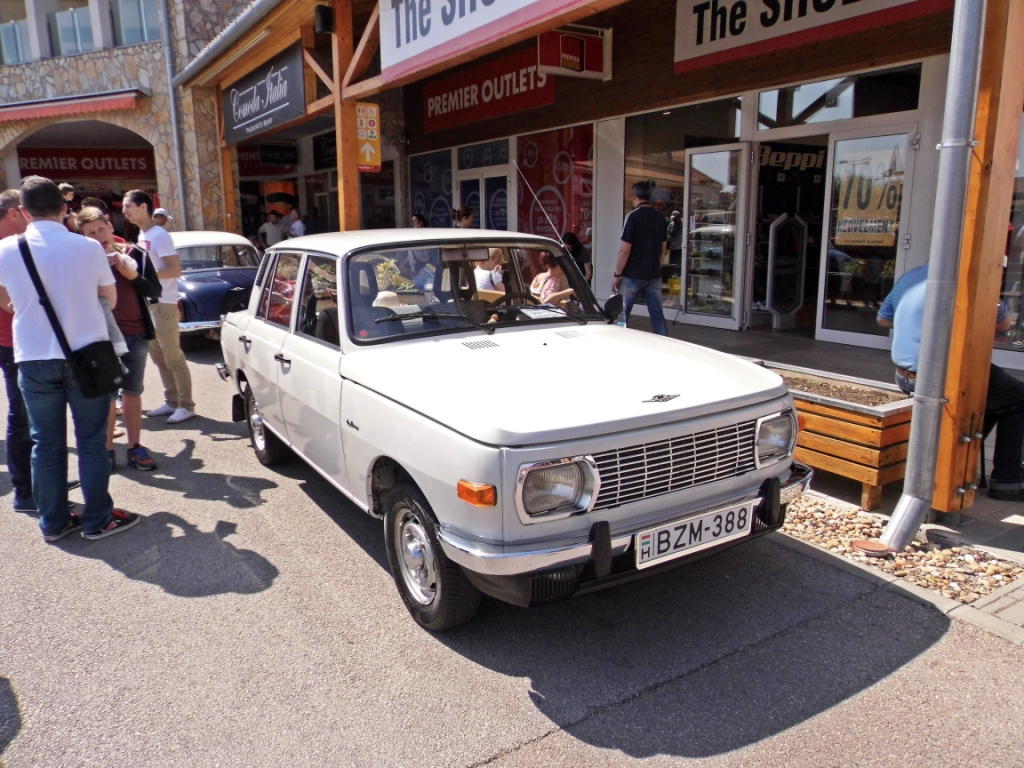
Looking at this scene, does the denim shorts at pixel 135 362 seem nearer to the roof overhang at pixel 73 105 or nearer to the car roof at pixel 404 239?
the car roof at pixel 404 239

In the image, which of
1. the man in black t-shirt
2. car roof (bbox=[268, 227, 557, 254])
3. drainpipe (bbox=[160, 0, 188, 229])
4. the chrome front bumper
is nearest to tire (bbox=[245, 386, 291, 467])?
car roof (bbox=[268, 227, 557, 254])

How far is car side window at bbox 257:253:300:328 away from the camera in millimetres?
4586

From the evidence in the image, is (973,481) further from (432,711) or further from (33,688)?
(33,688)

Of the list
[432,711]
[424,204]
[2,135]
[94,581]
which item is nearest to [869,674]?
[432,711]

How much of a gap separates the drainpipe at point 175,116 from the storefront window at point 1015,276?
633 inches

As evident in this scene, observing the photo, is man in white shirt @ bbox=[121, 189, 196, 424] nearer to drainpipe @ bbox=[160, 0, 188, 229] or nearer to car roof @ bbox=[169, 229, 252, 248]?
car roof @ bbox=[169, 229, 252, 248]

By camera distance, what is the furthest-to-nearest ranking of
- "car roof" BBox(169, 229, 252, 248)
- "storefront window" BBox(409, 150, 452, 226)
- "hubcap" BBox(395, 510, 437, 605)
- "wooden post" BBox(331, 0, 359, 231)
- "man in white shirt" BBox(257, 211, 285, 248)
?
"man in white shirt" BBox(257, 211, 285, 248) < "storefront window" BBox(409, 150, 452, 226) < "car roof" BBox(169, 229, 252, 248) < "wooden post" BBox(331, 0, 359, 231) < "hubcap" BBox(395, 510, 437, 605)

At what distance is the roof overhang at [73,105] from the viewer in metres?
17.4

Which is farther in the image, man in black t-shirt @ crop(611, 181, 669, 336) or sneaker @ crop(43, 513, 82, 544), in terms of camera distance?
Result: man in black t-shirt @ crop(611, 181, 669, 336)

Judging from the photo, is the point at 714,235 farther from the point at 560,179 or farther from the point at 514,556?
the point at 514,556

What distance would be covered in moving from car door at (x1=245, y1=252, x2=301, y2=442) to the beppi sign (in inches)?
256

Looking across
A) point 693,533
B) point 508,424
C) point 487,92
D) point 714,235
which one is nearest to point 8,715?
point 508,424

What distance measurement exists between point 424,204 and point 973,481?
13.3 metres

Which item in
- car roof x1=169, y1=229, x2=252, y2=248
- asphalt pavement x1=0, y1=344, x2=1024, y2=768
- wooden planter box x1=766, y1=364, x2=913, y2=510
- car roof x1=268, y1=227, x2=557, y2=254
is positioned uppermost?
car roof x1=268, y1=227, x2=557, y2=254
